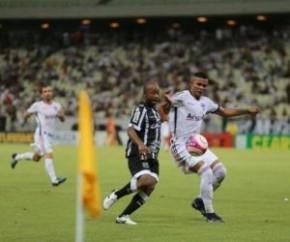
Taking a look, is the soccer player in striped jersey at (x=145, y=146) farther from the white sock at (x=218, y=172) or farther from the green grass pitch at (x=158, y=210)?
the white sock at (x=218, y=172)

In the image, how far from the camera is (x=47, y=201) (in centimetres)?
1673

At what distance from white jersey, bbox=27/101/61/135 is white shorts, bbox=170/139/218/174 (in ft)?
23.2

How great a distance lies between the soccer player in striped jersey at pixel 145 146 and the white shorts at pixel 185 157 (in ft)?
2.62

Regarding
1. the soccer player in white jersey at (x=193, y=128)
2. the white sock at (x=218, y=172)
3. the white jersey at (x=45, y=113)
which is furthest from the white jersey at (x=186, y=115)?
the white jersey at (x=45, y=113)

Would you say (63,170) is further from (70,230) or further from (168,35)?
(168,35)

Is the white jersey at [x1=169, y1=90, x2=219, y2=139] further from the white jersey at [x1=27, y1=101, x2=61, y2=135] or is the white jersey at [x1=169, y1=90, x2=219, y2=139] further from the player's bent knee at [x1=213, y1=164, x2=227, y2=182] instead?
the white jersey at [x1=27, y1=101, x2=61, y2=135]

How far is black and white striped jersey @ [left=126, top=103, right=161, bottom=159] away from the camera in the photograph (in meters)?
13.2

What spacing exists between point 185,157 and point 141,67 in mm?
41886

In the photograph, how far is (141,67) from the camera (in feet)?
183

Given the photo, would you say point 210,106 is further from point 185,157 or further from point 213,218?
point 213,218

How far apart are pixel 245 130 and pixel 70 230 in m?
34.3

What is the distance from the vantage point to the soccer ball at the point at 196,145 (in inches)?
554

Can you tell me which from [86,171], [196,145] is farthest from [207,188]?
[86,171]

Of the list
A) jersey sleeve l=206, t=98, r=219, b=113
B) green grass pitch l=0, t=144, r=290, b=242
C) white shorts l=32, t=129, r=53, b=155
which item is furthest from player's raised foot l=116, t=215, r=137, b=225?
white shorts l=32, t=129, r=53, b=155
